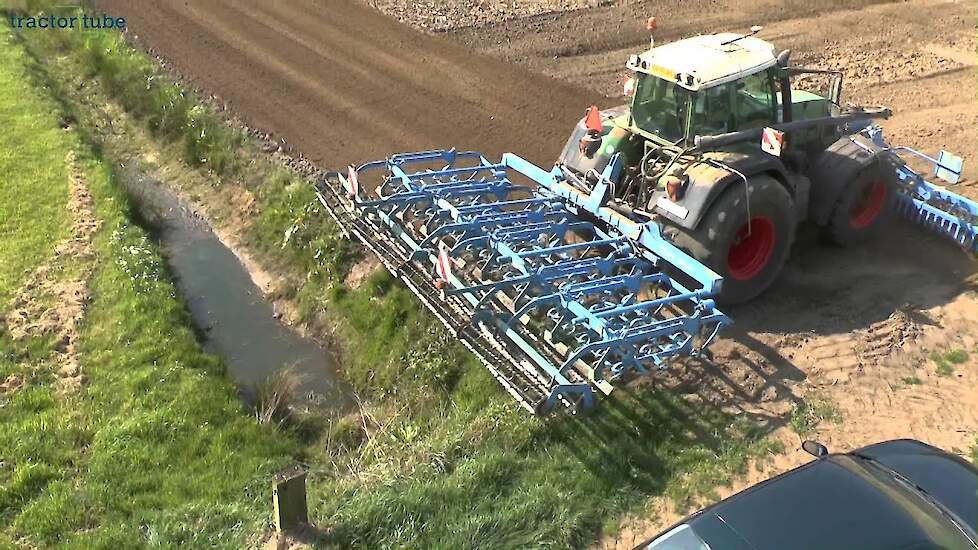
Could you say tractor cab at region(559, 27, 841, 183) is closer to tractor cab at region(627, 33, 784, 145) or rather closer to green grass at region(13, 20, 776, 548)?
tractor cab at region(627, 33, 784, 145)

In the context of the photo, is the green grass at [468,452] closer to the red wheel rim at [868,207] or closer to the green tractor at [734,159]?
the green tractor at [734,159]

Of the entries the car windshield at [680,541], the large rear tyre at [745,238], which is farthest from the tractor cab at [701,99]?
the car windshield at [680,541]

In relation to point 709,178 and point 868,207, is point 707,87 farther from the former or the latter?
point 868,207

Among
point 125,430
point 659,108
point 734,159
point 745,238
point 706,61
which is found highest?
point 706,61

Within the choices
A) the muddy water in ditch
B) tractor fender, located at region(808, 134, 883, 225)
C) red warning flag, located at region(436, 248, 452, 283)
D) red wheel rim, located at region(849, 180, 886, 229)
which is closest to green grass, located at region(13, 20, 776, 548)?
the muddy water in ditch

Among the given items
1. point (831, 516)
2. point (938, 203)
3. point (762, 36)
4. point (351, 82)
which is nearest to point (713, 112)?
point (938, 203)

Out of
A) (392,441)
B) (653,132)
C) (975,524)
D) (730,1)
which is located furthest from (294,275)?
(730,1)

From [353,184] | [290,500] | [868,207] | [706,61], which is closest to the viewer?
[290,500]
